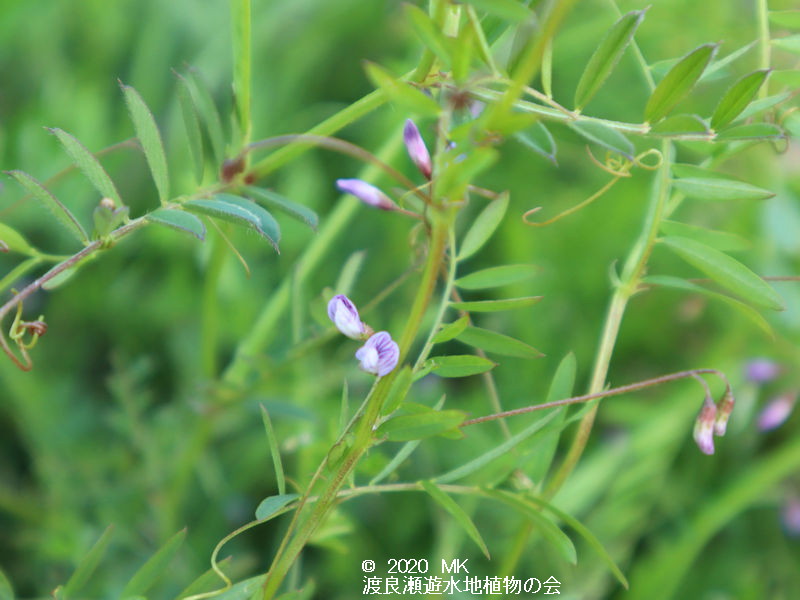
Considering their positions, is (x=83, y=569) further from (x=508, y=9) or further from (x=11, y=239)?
(x=508, y=9)

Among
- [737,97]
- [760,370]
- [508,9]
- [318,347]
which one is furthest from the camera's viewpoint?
[760,370]

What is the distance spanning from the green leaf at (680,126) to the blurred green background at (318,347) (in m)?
0.35

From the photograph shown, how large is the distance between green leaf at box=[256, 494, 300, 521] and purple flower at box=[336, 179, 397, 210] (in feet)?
0.53

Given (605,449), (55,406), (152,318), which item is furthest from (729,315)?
(55,406)

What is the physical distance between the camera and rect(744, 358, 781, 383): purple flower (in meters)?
0.97

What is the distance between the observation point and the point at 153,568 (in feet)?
1.56

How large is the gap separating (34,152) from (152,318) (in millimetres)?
238

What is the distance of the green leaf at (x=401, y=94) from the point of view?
0.35 meters

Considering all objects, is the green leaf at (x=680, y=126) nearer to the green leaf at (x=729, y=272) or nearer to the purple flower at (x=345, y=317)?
the green leaf at (x=729, y=272)

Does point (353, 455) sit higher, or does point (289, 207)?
point (289, 207)

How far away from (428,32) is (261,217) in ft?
0.46

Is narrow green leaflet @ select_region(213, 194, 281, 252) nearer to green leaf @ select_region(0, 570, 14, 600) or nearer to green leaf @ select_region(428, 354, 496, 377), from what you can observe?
green leaf @ select_region(428, 354, 496, 377)

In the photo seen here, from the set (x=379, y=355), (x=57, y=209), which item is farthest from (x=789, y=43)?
(x=57, y=209)

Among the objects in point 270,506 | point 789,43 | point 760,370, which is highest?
point 789,43
